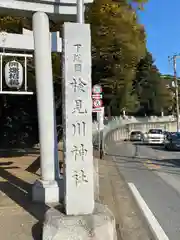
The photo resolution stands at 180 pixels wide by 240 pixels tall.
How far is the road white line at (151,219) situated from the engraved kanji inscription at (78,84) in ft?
9.14

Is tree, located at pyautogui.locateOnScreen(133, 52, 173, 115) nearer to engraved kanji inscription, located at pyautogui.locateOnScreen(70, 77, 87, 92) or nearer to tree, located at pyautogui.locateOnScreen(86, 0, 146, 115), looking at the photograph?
tree, located at pyautogui.locateOnScreen(86, 0, 146, 115)

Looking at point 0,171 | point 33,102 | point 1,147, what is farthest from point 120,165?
point 1,147

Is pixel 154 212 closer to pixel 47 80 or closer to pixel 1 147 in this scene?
pixel 47 80

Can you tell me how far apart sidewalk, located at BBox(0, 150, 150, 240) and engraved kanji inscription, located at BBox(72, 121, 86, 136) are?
5.78ft

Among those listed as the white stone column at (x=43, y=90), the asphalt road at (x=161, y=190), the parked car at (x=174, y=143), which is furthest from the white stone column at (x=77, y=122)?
the parked car at (x=174, y=143)

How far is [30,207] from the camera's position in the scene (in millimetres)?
7652

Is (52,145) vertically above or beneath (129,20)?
beneath

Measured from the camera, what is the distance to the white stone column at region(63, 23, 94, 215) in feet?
18.9

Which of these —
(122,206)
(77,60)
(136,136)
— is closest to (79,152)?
(77,60)

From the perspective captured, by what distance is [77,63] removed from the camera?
5895mm

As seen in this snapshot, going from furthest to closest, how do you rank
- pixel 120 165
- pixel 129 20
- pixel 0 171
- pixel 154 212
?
1. pixel 129 20
2. pixel 120 165
3. pixel 0 171
4. pixel 154 212

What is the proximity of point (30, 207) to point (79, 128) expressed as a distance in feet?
9.01

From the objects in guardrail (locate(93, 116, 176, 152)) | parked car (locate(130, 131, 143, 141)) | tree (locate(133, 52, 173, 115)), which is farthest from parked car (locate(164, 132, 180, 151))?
tree (locate(133, 52, 173, 115))

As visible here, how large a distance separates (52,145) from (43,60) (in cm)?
193
